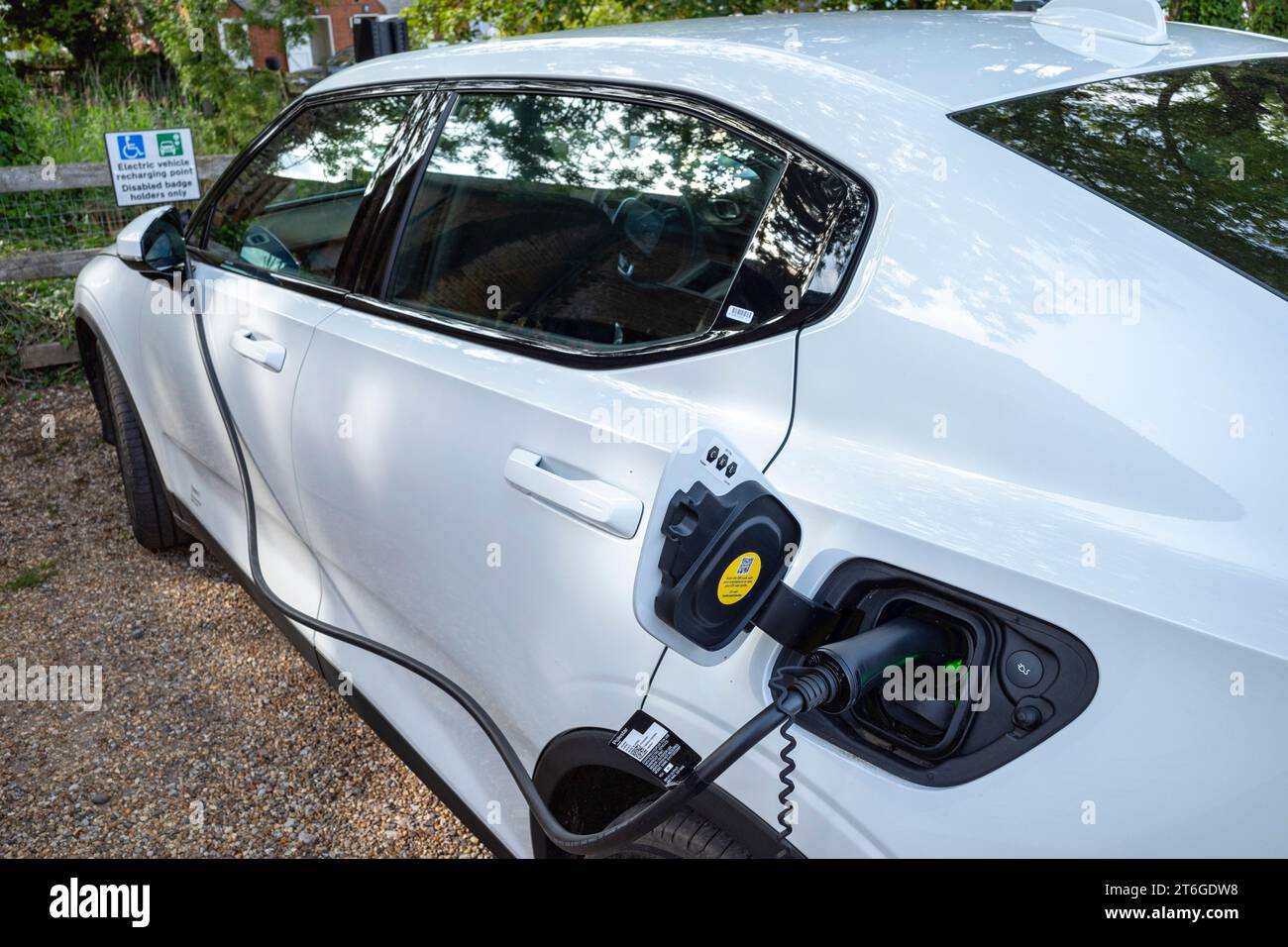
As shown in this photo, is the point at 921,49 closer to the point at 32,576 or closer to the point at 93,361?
the point at 93,361

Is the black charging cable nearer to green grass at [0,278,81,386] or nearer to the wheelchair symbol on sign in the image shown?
the wheelchair symbol on sign

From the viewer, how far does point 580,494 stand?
1.72 m

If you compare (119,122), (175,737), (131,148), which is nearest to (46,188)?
(131,148)

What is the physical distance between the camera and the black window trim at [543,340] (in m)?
1.65

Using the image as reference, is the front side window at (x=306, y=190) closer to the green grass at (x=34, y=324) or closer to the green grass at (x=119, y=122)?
the green grass at (x=34, y=324)

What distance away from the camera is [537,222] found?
7.38 feet

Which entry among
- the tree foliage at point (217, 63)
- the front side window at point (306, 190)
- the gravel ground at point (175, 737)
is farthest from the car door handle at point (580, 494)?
the tree foliage at point (217, 63)

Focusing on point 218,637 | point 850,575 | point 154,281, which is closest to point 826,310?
point 850,575

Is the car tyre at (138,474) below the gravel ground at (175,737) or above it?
above

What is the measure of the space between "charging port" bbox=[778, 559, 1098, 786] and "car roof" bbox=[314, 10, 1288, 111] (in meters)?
0.78

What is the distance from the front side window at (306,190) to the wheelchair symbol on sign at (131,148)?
339cm

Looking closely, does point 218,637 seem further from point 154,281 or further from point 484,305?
point 484,305

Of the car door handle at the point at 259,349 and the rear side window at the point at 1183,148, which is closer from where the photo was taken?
the rear side window at the point at 1183,148

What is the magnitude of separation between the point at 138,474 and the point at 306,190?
1.53m
